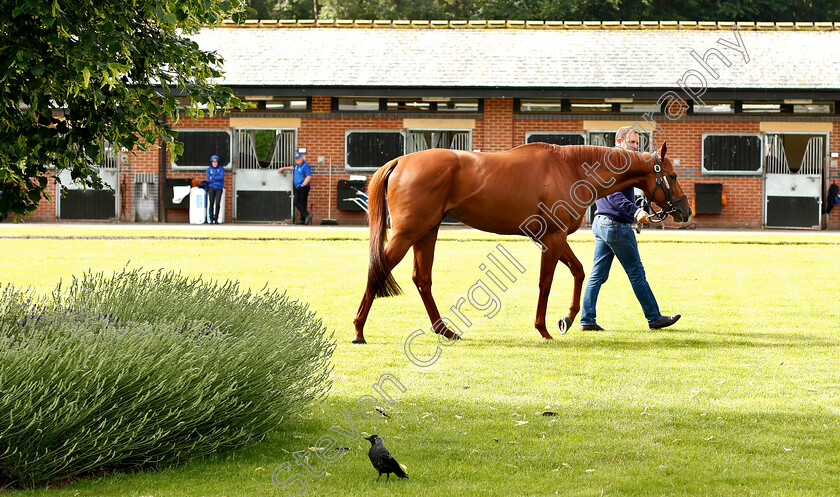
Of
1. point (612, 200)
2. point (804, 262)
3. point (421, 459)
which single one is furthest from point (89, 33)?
point (804, 262)

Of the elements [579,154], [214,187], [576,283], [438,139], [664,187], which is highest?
[438,139]

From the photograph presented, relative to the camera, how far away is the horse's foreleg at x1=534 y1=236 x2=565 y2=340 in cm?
820

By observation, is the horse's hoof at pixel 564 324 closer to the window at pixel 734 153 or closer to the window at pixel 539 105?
the window at pixel 539 105

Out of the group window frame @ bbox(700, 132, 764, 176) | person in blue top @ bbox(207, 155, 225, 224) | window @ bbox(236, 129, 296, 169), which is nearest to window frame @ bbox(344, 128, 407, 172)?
window @ bbox(236, 129, 296, 169)

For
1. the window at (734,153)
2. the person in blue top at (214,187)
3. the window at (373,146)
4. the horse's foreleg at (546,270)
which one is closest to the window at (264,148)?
the person in blue top at (214,187)

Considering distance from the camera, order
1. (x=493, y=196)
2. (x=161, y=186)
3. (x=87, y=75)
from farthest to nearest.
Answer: (x=161, y=186) < (x=493, y=196) < (x=87, y=75)

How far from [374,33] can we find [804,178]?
13.0 metres

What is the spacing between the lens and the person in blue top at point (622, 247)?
877 centimetres

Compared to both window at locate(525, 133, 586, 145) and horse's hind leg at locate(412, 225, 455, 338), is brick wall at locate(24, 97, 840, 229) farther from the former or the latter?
horse's hind leg at locate(412, 225, 455, 338)

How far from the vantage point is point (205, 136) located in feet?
85.5

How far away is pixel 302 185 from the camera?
2509 cm

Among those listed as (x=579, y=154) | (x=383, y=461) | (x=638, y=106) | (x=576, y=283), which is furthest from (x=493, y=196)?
(x=638, y=106)

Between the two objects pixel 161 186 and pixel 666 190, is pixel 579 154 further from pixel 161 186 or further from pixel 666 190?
pixel 161 186

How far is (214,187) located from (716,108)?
13.8 meters
